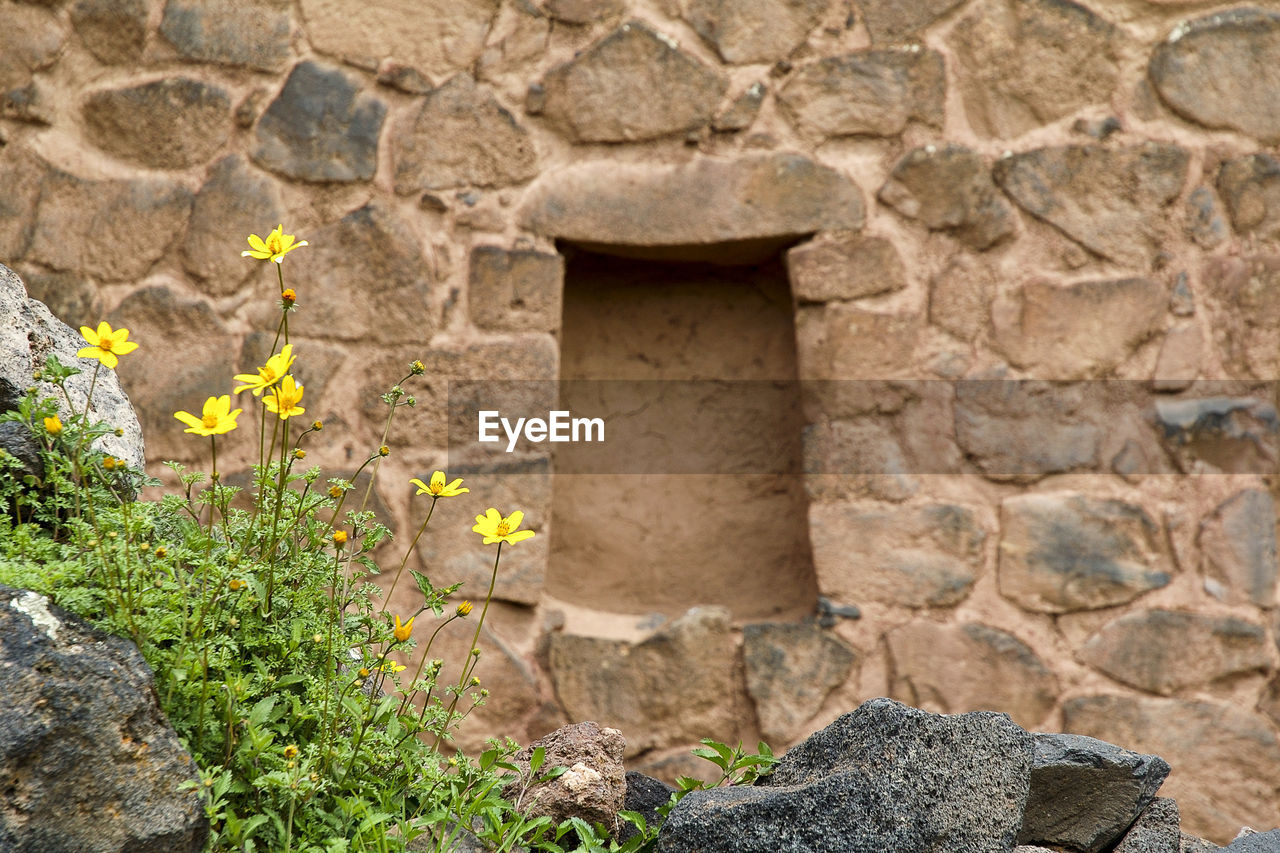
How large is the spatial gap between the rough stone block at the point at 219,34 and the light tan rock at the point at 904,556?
6.10 ft

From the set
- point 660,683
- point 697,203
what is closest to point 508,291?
point 697,203

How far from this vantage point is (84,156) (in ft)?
9.01

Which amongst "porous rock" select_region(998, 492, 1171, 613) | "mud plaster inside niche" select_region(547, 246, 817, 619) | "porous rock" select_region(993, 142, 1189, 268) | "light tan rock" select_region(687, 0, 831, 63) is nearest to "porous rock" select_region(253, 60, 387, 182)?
"mud plaster inside niche" select_region(547, 246, 817, 619)

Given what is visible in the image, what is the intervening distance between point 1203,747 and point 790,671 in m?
0.98

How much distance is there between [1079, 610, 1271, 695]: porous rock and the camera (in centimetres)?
257

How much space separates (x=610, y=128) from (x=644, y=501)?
3.18 ft

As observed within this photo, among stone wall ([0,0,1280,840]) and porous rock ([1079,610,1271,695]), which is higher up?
stone wall ([0,0,1280,840])

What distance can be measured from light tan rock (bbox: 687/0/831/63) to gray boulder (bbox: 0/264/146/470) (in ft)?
6.06

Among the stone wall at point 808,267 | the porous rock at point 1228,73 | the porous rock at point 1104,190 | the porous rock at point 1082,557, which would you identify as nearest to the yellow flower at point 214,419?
the stone wall at point 808,267

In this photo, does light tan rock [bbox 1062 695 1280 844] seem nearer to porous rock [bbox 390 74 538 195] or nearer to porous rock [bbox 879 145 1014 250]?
porous rock [bbox 879 145 1014 250]

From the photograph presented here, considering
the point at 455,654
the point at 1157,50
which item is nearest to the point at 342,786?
the point at 455,654

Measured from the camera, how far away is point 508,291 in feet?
8.88

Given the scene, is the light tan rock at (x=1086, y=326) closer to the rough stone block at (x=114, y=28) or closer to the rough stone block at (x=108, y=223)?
the rough stone block at (x=108, y=223)

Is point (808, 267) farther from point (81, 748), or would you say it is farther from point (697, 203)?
point (81, 748)
